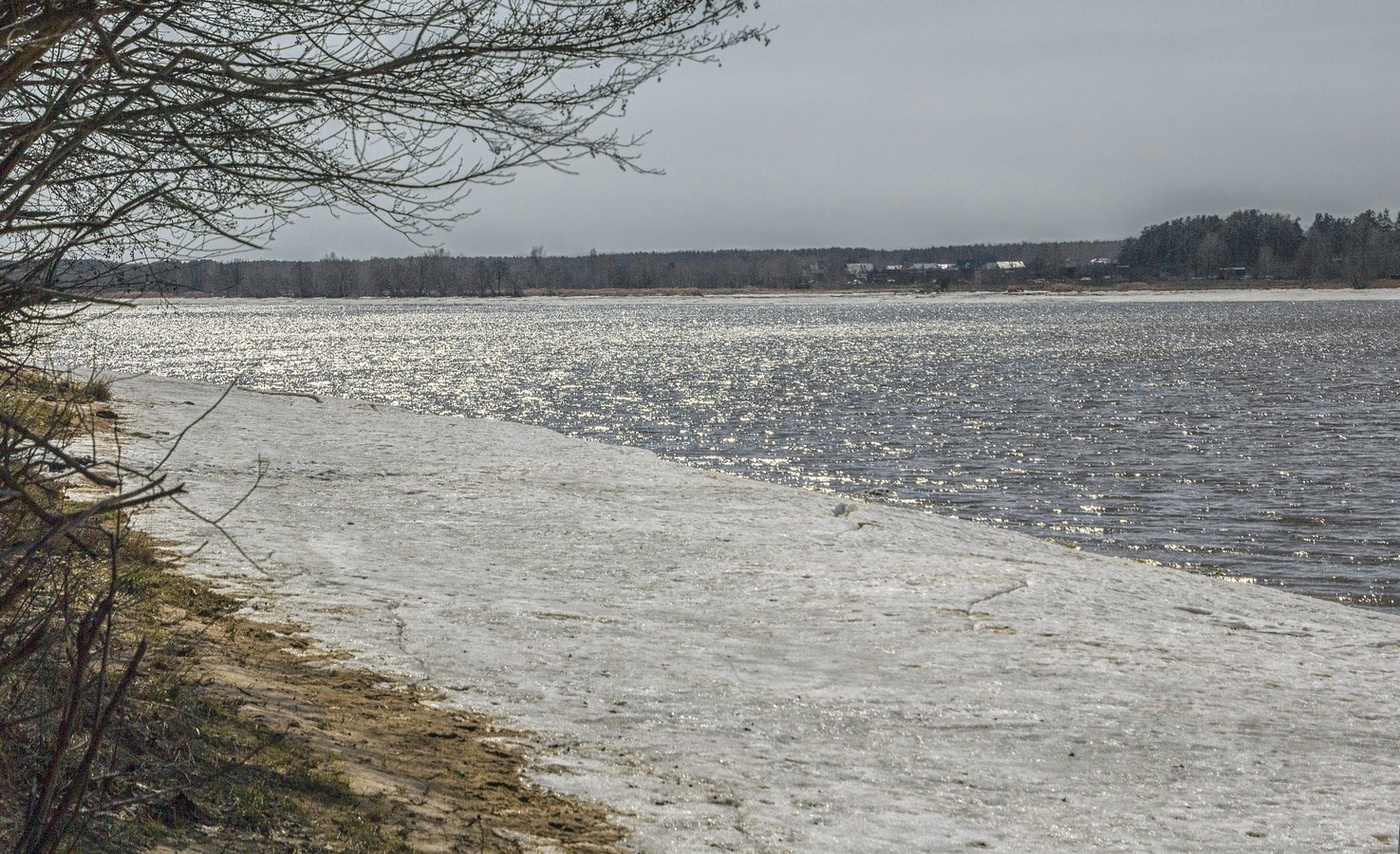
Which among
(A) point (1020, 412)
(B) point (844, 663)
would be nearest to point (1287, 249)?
(A) point (1020, 412)

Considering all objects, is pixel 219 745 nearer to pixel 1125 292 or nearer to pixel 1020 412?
pixel 1020 412

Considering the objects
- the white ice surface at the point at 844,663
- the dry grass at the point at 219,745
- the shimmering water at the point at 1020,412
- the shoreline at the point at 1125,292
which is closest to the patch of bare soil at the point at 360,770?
the dry grass at the point at 219,745

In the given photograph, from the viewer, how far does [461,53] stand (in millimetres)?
4785

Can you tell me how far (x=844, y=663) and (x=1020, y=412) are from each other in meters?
22.5

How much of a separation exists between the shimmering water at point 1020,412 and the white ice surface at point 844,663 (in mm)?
2528

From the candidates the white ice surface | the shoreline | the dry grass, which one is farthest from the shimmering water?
the shoreline

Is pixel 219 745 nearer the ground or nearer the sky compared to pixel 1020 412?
nearer the sky

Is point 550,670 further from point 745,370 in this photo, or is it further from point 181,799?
point 745,370

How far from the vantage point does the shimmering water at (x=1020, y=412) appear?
15422 mm

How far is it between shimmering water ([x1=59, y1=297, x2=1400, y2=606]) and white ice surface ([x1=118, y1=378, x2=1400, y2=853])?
8.30ft

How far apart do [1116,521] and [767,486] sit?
450 cm

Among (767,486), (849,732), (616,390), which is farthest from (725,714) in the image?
(616,390)

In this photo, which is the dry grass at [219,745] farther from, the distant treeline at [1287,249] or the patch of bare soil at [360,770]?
the distant treeline at [1287,249]

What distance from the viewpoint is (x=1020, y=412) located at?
1160 inches
